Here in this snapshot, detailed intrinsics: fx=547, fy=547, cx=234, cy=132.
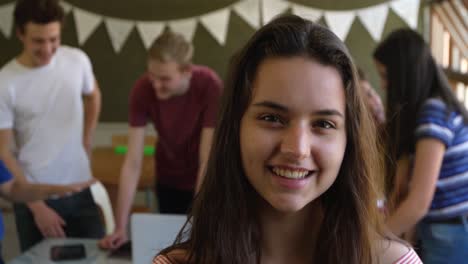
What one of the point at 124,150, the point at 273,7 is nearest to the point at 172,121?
the point at 124,150

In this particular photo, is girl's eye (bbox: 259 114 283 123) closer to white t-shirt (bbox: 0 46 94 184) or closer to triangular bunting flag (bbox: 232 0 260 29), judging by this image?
white t-shirt (bbox: 0 46 94 184)

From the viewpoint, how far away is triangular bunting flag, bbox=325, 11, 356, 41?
148 inches

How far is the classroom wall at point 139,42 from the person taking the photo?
371 centimetres

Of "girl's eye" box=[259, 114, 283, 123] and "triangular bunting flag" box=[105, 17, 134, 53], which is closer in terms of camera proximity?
"girl's eye" box=[259, 114, 283, 123]

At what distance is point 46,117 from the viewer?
1.92m

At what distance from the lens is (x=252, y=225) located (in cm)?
72

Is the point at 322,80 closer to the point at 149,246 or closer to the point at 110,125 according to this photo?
the point at 149,246

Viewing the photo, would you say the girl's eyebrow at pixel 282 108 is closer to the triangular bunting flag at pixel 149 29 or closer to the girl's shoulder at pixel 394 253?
the girl's shoulder at pixel 394 253

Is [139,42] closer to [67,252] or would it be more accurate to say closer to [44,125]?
[44,125]

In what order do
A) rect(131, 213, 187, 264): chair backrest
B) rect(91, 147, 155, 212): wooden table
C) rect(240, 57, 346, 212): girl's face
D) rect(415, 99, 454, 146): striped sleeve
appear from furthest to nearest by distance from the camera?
rect(91, 147, 155, 212): wooden table < rect(131, 213, 187, 264): chair backrest < rect(415, 99, 454, 146): striped sleeve < rect(240, 57, 346, 212): girl's face

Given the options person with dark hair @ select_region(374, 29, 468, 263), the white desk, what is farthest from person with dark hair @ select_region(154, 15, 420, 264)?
the white desk

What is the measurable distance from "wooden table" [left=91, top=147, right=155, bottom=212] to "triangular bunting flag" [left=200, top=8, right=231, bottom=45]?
993 mm

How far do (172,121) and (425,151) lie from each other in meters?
0.89

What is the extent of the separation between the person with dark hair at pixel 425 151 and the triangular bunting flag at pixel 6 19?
2.92 m
